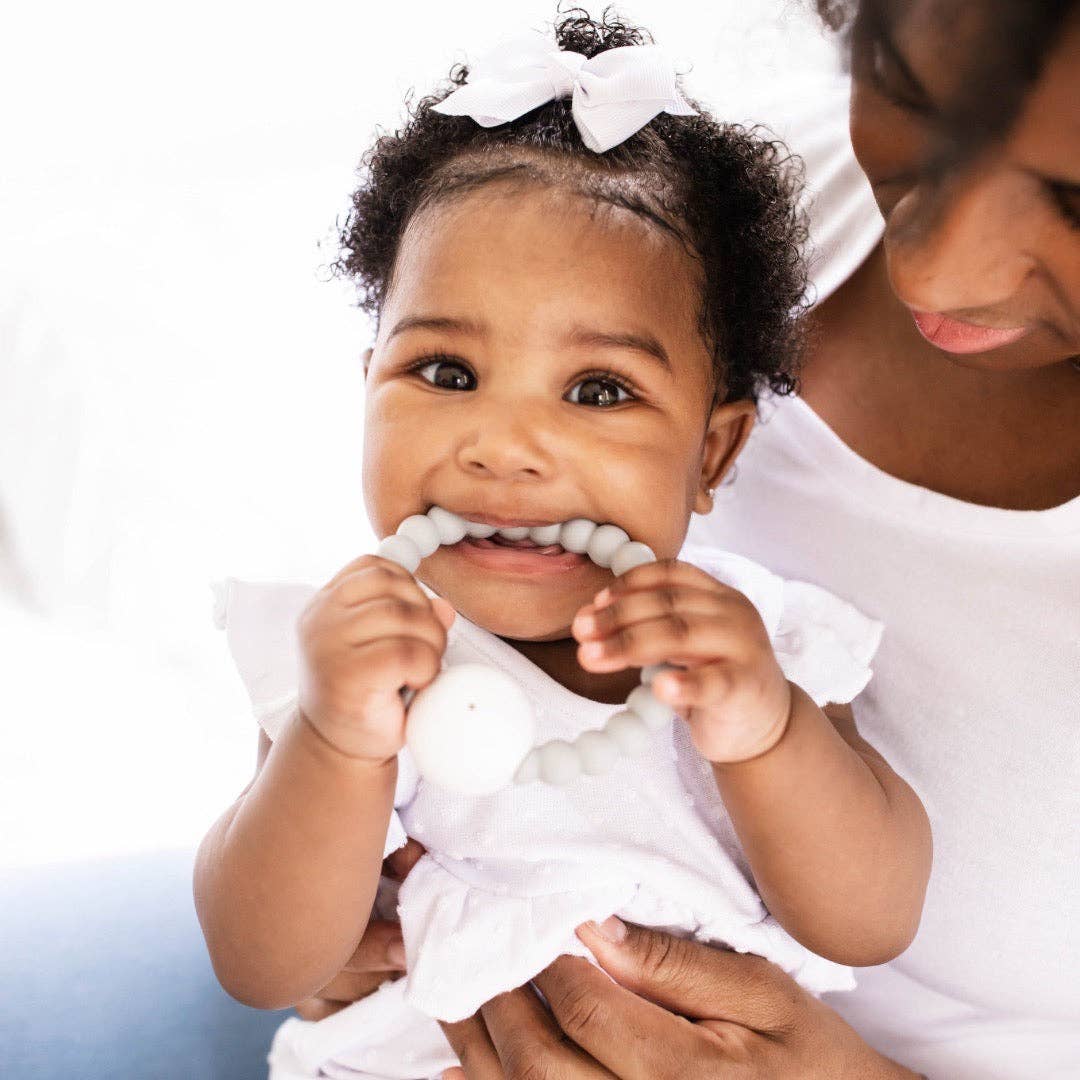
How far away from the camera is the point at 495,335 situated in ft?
3.28

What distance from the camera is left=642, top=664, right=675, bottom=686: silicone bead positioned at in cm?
85

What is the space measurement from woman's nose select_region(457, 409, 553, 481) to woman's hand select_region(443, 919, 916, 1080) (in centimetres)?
43

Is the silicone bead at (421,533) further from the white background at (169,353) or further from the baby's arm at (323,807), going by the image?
the white background at (169,353)

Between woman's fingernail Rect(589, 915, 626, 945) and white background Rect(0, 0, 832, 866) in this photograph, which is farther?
white background Rect(0, 0, 832, 866)

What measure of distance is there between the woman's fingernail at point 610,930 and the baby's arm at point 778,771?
0.47 ft

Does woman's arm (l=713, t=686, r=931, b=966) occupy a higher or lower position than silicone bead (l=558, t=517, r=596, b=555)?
lower

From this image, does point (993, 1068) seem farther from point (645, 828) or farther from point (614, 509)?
point (614, 509)

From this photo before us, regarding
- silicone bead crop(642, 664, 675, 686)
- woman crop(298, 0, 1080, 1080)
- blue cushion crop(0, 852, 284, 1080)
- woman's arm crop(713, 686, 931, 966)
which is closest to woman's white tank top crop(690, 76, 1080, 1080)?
woman crop(298, 0, 1080, 1080)

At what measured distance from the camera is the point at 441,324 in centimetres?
102

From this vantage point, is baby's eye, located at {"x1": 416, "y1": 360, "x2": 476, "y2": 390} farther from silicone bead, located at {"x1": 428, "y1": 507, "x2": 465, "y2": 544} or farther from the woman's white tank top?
the woman's white tank top

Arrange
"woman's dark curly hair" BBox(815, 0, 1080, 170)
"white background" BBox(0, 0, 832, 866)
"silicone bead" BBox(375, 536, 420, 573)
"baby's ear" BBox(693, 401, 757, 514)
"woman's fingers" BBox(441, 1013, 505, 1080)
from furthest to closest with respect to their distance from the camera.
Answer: "white background" BBox(0, 0, 832, 866) → "baby's ear" BBox(693, 401, 757, 514) → "woman's fingers" BBox(441, 1013, 505, 1080) → "silicone bead" BBox(375, 536, 420, 573) → "woman's dark curly hair" BBox(815, 0, 1080, 170)

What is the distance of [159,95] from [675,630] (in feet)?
5.33

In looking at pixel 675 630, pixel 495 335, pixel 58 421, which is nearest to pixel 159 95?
pixel 58 421

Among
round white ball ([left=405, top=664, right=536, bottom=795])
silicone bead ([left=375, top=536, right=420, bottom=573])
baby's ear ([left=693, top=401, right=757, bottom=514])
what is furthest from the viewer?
baby's ear ([left=693, top=401, right=757, bottom=514])
